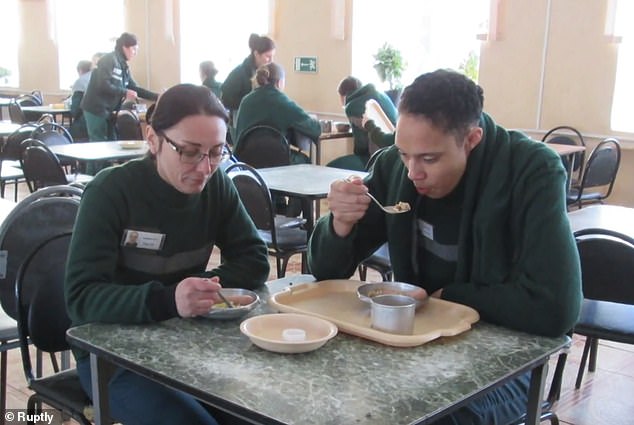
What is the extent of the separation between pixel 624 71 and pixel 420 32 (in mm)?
2015

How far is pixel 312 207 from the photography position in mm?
3080

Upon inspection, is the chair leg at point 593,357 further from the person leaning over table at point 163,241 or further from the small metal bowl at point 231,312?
the small metal bowl at point 231,312

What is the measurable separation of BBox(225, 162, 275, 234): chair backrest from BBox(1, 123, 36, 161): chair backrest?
105 inches

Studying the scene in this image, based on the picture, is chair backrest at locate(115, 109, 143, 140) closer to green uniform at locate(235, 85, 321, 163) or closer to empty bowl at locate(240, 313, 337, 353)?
green uniform at locate(235, 85, 321, 163)

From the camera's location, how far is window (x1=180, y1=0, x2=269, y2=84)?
820 cm

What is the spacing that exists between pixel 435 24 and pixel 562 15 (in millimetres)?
1366

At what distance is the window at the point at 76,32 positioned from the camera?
32.4 ft

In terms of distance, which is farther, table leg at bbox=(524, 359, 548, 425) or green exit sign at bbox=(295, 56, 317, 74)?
green exit sign at bbox=(295, 56, 317, 74)

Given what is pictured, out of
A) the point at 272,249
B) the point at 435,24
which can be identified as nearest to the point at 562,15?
the point at 435,24

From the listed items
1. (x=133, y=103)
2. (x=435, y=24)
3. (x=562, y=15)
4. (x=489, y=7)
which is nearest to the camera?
(x=562, y=15)

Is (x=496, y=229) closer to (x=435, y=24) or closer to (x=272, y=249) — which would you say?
(x=272, y=249)

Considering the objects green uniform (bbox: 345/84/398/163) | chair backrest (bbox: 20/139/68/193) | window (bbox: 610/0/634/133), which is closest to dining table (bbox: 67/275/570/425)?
chair backrest (bbox: 20/139/68/193)

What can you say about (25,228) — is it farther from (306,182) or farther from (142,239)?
(306,182)

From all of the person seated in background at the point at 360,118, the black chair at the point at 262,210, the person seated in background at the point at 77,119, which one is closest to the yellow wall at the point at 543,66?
the person seated in background at the point at 360,118
